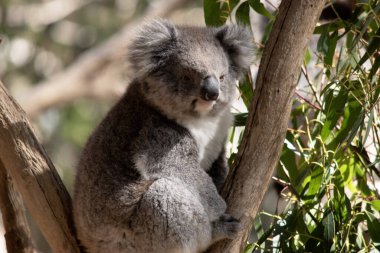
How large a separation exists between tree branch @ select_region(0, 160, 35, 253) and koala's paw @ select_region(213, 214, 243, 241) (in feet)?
3.64

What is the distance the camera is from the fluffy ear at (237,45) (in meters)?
3.36

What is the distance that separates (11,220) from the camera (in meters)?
3.42

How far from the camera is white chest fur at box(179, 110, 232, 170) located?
323 cm

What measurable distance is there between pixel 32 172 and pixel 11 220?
21.0 inches

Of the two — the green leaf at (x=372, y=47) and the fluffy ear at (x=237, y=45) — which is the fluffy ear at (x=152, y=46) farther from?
the green leaf at (x=372, y=47)

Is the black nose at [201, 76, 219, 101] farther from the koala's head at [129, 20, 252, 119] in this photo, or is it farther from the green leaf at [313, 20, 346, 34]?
the green leaf at [313, 20, 346, 34]

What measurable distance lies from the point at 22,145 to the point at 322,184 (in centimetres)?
140

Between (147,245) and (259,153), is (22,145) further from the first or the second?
(259,153)

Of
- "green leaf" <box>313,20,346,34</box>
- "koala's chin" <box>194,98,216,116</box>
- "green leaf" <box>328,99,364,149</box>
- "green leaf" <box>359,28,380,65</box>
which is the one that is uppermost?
"green leaf" <box>313,20,346,34</box>

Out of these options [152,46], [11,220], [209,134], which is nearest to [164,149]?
[209,134]

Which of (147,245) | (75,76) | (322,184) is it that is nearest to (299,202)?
(322,184)

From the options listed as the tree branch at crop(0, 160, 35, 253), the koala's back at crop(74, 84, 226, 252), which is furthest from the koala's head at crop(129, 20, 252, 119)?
the tree branch at crop(0, 160, 35, 253)

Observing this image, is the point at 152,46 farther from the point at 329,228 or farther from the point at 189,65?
the point at 329,228

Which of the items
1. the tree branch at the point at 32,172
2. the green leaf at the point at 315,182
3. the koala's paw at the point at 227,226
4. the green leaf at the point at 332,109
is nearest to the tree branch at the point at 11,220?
the tree branch at the point at 32,172
